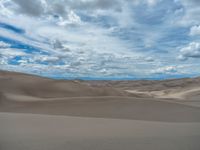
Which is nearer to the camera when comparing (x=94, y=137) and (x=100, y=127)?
(x=94, y=137)

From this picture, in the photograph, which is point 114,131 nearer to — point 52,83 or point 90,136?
point 90,136

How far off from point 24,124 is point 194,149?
3.31 m

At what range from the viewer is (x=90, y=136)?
3.62m

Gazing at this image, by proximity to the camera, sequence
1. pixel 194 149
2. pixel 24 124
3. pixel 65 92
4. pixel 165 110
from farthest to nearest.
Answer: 1. pixel 65 92
2. pixel 165 110
3. pixel 24 124
4. pixel 194 149

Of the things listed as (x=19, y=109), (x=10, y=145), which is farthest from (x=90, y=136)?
(x=19, y=109)

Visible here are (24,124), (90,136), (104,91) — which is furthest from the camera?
(104,91)

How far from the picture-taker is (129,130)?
13.5 ft

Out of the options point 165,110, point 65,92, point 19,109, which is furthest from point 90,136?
point 65,92

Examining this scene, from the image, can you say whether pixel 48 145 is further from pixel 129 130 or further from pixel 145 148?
pixel 129 130

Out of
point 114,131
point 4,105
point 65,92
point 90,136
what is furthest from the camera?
point 65,92

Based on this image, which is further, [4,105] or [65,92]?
[65,92]

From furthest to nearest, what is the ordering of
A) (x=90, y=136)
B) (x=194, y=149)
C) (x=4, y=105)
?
(x=4, y=105)
(x=90, y=136)
(x=194, y=149)

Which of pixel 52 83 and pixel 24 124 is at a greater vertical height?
pixel 52 83

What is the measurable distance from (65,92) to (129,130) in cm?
734
